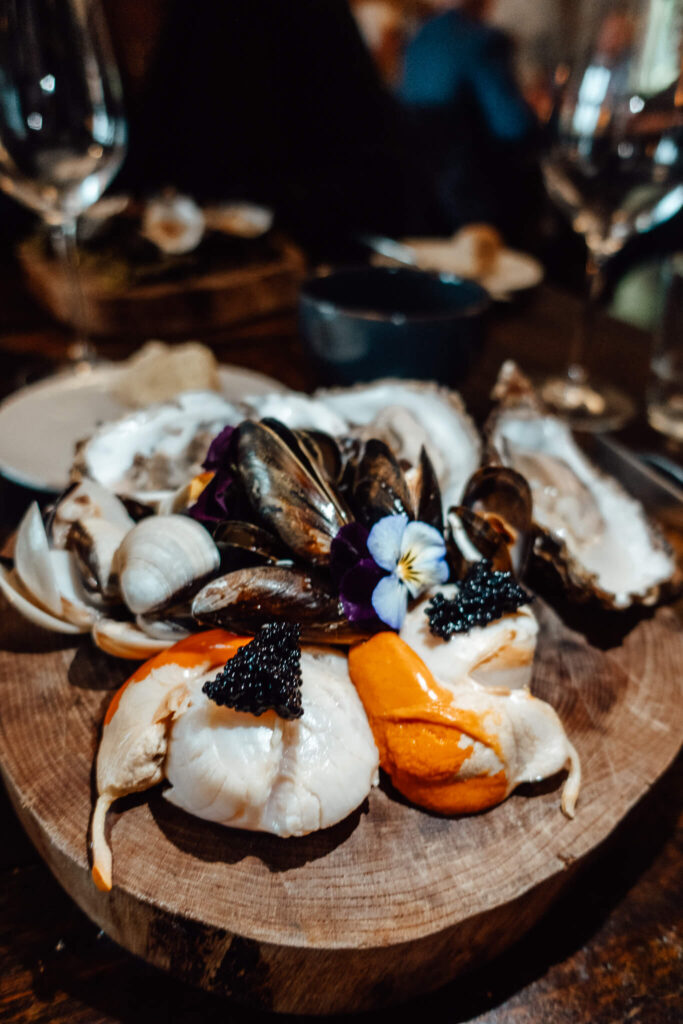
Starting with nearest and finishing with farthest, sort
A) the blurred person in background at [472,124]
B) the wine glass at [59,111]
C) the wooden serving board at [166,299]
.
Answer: the wine glass at [59,111] < the wooden serving board at [166,299] < the blurred person in background at [472,124]

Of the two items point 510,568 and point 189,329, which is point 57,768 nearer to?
point 510,568

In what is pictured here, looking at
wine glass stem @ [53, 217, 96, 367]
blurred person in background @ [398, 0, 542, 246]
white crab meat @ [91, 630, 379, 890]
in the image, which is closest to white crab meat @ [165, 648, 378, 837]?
white crab meat @ [91, 630, 379, 890]

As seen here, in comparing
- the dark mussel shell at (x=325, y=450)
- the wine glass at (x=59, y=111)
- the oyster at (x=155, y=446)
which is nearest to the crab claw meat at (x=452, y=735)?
the dark mussel shell at (x=325, y=450)

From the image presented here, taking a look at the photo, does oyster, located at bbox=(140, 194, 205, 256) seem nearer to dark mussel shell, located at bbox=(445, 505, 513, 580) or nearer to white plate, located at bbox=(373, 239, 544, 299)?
white plate, located at bbox=(373, 239, 544, 299)

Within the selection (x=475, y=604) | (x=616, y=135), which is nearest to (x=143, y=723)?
(x=475, y=604)

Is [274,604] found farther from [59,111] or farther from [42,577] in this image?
[59,111]

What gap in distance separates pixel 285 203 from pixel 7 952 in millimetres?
2517

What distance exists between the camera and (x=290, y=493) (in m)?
0.66

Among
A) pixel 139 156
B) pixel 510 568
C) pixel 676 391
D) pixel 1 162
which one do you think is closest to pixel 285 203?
pixel 139 156

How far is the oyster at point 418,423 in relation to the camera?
85 cm

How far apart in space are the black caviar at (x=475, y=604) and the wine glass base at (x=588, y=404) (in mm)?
773

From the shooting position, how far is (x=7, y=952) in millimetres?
537

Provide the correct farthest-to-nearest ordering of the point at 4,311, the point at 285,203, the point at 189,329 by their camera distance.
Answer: the point at 285,203 < the point at 4,311 < the point at 189,329

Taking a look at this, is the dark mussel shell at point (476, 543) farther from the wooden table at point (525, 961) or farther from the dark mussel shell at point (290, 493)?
the wooden table at point (525, 961)
